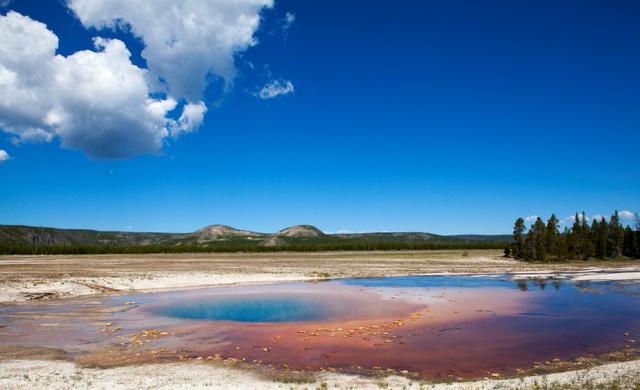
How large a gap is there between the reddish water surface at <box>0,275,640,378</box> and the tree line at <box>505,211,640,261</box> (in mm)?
61504

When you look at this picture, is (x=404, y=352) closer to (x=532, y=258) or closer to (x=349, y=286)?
(x=349, y=286)

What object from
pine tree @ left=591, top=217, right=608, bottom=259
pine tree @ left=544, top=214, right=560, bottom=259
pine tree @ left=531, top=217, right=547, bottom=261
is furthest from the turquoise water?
pine tree @ left=591, top=217, right=608, bottom=259

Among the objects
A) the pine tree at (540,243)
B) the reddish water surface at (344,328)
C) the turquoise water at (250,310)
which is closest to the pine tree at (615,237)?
the pine tree at (540,243)

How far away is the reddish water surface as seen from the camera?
18.5 m

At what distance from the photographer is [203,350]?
20.1 m

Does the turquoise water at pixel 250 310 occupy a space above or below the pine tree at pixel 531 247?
below

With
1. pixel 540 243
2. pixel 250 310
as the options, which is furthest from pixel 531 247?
pixel 250 310

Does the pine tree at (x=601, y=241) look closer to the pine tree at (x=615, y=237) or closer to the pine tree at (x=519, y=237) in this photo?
the pine tree at (x=615, y=237)

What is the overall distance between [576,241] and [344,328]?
97938 millimetres

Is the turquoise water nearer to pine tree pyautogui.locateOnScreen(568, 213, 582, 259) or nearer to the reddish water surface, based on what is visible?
the reddish water surface

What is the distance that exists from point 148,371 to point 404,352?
33.3ft

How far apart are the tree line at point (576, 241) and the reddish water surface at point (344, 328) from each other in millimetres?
61504

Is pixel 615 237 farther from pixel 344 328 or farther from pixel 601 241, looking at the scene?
pixel 344 328

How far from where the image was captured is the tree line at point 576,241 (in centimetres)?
9988
